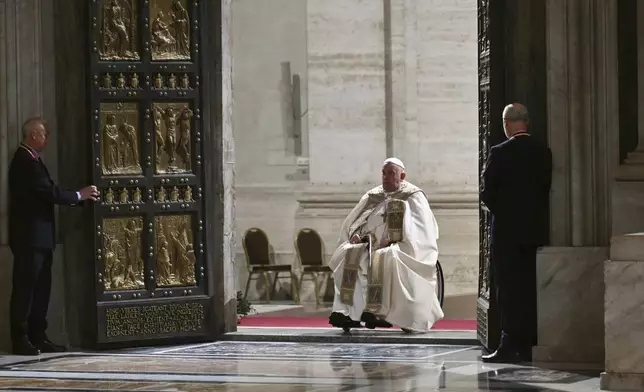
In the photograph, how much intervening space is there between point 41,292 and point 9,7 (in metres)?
2.22

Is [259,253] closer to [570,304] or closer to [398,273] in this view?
[398,273]

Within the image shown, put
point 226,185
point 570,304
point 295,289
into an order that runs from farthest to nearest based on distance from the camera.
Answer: point 295,289 → point 226,185 → point 570,304

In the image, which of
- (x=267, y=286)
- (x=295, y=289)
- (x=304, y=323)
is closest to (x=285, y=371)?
(x=304, y=323)

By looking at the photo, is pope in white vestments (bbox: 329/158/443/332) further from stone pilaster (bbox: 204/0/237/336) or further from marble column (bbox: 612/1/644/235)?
marble column (bbox: 612/1/644/235)

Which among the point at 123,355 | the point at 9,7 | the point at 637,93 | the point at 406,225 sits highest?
A: the point at 9,7

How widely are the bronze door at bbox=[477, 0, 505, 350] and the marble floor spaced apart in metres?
0.31

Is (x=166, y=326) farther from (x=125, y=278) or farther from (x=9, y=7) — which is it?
(x=9, y=7)

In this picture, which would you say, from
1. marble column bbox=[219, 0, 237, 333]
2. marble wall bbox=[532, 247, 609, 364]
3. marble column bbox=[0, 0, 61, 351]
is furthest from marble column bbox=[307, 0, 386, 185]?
marble wall bbox=[532, 247, 609, 364]

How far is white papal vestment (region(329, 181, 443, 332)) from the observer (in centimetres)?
1169

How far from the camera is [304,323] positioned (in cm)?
1351

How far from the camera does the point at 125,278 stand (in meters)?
11.2

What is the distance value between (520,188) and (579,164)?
45cm

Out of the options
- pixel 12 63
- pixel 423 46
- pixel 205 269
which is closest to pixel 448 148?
pixel 423 46

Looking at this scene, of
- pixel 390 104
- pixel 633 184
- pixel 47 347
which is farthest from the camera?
pixel 390 104
